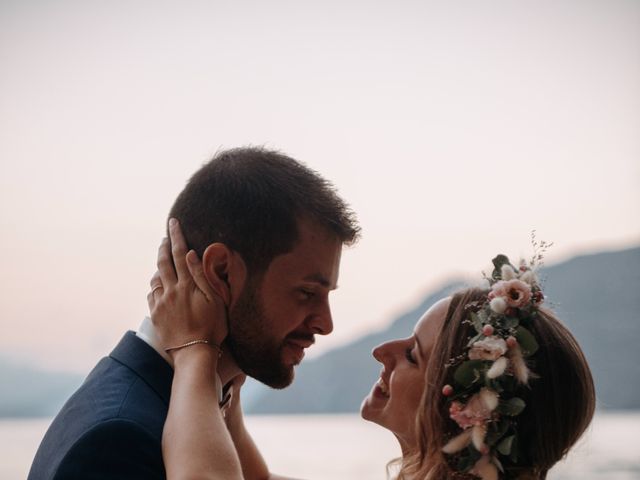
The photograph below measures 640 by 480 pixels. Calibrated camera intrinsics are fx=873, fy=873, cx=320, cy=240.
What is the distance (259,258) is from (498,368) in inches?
22.0

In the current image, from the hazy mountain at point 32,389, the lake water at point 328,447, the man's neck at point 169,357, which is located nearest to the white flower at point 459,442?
the man's neck at point 169,357

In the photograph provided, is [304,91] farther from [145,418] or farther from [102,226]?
[145,418]

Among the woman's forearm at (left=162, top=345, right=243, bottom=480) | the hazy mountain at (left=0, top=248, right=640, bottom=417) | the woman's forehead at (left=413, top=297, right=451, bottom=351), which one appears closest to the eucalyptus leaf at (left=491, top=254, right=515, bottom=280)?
the woman's forehead at (left=413, top=297, right=451, bottom=351)

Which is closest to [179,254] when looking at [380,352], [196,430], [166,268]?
[166,268]

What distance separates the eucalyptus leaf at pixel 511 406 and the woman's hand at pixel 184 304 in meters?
0.62

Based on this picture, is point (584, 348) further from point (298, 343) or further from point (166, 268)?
point (166, 268)

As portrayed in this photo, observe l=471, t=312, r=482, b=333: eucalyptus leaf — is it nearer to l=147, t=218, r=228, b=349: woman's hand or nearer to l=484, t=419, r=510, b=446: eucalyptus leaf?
l=484, t=419, r=510, b=446: eucalyptus leaf

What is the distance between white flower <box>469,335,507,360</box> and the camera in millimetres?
1869

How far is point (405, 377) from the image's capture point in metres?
2.04

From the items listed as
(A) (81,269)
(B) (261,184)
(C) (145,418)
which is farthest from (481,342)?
(A) (81,269)

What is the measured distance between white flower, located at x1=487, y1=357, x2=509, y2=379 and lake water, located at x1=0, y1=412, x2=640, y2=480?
5.11 feet

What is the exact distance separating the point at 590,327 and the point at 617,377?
0.85ft

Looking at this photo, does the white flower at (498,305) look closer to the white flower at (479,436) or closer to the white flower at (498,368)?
the white flower at (498,368)

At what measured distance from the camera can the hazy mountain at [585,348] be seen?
3990 mm
